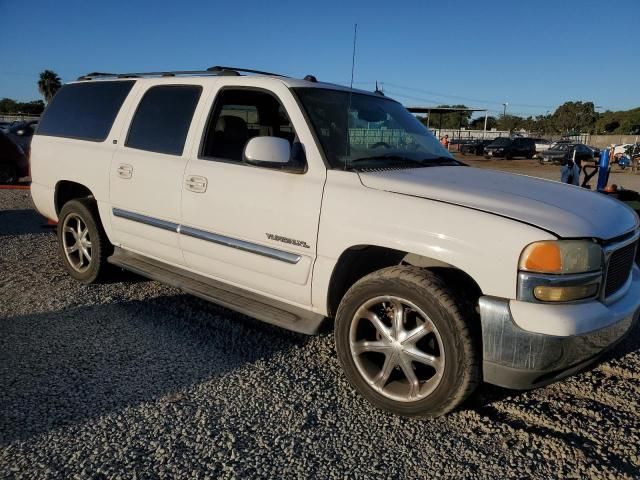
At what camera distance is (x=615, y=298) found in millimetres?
2639

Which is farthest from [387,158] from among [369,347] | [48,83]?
[48,83]

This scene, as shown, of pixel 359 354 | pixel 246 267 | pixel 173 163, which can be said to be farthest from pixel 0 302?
pixel 359 354

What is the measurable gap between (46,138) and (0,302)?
1.67 m

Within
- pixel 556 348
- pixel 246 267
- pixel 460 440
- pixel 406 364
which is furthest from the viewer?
pixel 246 267

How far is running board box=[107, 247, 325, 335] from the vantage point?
3.12 m

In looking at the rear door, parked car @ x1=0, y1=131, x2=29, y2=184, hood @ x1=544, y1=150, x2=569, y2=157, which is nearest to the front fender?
the rear door

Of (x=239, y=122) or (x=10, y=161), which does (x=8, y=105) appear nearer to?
(x=10, y=161)

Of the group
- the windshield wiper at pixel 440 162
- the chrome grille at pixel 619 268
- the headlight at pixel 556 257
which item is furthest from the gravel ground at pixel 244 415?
the windshield wiper at pixel 440 162

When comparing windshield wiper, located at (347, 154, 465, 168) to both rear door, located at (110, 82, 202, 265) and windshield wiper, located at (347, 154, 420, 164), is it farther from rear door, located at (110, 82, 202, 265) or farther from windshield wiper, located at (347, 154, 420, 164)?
rear door, located at (110, 82, 202, 265)

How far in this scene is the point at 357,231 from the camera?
9.15ft

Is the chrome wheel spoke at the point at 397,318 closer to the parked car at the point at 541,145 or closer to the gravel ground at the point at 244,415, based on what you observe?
the gravel ground at the point at 244,415

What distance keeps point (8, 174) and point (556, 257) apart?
13.0 m

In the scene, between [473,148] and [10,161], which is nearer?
[10,161]

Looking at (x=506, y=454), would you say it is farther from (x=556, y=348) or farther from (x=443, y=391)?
(x=556, y=348)
